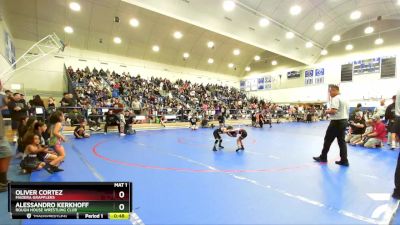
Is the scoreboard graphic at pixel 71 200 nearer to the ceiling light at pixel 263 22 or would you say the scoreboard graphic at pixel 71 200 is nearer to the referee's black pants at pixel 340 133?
the referee's black pants at pixel 340 133

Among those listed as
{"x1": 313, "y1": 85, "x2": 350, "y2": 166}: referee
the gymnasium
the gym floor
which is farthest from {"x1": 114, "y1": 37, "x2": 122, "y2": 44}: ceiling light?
{"x1": 313, "y1": 85, "x2": 350, "y2": 166}: referee

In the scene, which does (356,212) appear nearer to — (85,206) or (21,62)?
(85,206)

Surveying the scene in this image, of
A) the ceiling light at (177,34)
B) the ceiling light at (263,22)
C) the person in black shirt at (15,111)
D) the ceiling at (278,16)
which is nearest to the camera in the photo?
the person in black shirt at (15,111)

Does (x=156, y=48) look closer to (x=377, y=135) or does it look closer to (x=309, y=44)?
(x=309, y=44)

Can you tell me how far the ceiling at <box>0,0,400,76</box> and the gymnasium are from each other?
11cm

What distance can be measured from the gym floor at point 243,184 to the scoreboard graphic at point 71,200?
1.14 meters

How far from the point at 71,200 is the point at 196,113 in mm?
15032

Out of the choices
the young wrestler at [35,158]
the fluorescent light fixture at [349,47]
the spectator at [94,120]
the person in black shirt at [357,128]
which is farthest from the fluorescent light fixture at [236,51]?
the young wrestler at [35,158]

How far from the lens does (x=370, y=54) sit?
72.8 feet

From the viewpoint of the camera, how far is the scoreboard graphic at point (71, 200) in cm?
153

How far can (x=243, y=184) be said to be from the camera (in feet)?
12.6

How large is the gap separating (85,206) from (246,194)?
2.46 metres

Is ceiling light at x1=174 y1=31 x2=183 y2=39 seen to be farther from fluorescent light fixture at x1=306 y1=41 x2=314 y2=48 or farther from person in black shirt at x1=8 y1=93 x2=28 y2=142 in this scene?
person in black shirt at x1=8 y1=93 x2=28 y2=142

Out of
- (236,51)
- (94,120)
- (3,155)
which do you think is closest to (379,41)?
(236,51)
